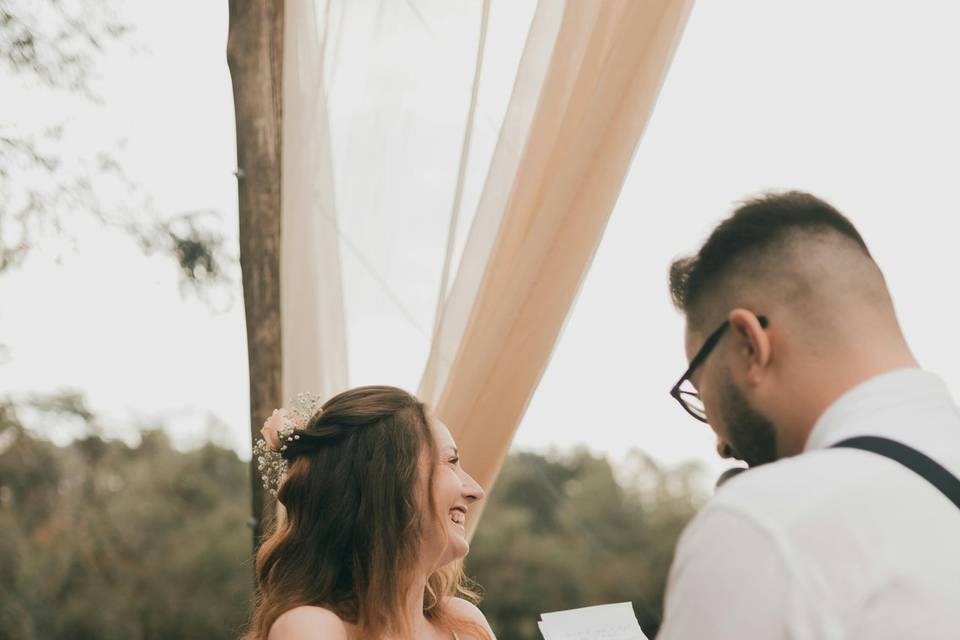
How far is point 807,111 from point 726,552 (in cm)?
401

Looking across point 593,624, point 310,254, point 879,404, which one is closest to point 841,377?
point 879,404

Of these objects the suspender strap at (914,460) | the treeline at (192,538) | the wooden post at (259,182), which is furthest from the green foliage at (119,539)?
the suspender strap at (914,460)

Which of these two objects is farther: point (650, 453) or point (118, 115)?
point (650, 453)

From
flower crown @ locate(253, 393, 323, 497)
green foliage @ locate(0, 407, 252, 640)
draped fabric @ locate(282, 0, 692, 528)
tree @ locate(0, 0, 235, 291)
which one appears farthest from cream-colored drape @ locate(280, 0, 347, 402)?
green foliage @ locate(0, 407, 252, 640)

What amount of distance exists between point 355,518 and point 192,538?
13.1 feet

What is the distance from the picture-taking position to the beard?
0.98 metres

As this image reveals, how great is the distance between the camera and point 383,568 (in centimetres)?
193

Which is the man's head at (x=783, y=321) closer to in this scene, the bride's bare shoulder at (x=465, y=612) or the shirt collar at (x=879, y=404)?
the shirt collar at (x=879, y=404)

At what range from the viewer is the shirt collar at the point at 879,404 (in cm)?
85

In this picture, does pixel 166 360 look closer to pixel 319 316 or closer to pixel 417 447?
pixel 319 316

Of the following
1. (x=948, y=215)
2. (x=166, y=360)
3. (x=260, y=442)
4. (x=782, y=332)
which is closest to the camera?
(x=782, y=332)

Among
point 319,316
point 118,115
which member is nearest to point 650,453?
point 118,115

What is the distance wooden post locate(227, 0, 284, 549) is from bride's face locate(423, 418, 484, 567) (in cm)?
58

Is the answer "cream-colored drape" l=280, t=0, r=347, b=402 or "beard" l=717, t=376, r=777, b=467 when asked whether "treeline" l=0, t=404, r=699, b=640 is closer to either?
"cream-colored drape" l=280, t=0, r=347, b=402
